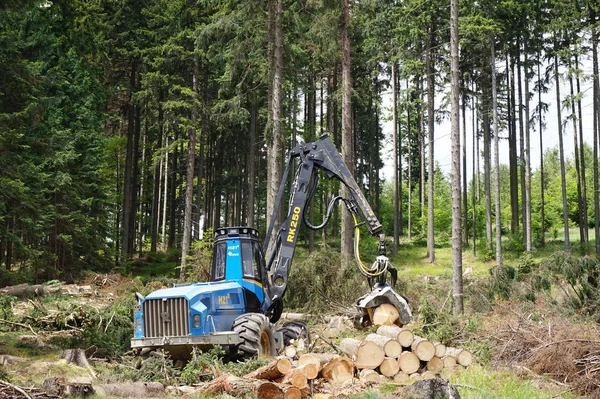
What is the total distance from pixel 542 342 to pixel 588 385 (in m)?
1.47

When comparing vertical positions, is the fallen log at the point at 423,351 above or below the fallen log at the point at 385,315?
below

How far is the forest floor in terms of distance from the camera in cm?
863

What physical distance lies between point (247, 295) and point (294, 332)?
1.66 meters

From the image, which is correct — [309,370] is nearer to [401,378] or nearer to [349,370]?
[349,370]

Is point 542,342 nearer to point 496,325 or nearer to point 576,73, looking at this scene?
point 496,325

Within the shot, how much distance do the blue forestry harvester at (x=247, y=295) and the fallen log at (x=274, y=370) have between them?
6.72 ft

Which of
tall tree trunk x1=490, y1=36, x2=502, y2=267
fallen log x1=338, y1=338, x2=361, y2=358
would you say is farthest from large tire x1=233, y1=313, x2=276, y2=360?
tall tree trunk x1=490, y1=36, x2=502, y2=267

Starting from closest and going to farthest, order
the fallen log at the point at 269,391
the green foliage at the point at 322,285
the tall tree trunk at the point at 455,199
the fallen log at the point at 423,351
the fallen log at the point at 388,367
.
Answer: the fallen log at the point at 269,391
the fallen log at the point at 388,367
the fallen log at the point at 423,351
the tall tree trunk at the point at 455,199
the green foliage at the point at 322,285

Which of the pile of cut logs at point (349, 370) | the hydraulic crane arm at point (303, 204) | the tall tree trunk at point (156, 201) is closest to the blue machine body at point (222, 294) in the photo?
the hydraulic crane arm at point (303, 204)

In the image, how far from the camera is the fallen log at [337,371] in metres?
9.18

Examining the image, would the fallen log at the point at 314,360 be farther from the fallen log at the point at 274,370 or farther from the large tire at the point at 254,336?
the large tire at the point at 254,336

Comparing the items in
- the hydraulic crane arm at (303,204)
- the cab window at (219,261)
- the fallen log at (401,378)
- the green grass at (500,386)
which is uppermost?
the hydraulic crane arm at (303,204)

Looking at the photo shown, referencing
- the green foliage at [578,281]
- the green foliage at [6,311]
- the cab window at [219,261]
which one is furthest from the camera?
the green foliage at [578,281]

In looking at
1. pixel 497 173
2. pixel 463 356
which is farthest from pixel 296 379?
pixel 497 173
